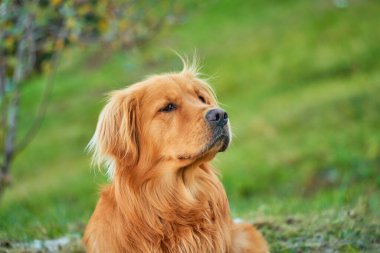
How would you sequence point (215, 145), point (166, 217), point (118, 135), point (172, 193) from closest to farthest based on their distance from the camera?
point (215, 145) < point (166, 217) < point (172, 193) < point (118, 135)

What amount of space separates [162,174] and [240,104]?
13.8 metres

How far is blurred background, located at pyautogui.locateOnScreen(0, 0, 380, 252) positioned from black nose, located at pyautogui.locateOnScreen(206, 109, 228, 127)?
1173 millimetres

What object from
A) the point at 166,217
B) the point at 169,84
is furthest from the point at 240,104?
the point at 166,217

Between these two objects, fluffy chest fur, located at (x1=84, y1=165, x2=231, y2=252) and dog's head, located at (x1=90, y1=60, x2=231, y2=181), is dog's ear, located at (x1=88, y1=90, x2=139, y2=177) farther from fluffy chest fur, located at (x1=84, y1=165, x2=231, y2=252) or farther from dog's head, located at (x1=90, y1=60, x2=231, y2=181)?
fluffy chest fur, located at (x1=84, y1=165, x2=231, y2=252)

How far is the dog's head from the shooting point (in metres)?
4.99

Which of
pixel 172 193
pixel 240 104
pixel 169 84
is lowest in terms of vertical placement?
pixel 172 193

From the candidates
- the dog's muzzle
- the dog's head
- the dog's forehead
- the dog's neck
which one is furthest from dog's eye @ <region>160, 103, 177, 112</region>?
the dog's neck

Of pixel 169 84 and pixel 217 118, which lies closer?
pixel 217 118

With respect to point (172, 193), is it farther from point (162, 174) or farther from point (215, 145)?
point (215, 145)

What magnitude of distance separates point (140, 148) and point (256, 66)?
15909 mm

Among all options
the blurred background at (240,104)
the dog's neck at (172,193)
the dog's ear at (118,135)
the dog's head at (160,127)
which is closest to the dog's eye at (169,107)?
the dog's head at (160,127)

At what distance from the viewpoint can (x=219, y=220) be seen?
206 inches

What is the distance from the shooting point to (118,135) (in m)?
5.30

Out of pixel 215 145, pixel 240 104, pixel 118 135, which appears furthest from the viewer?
pixel 240 104
